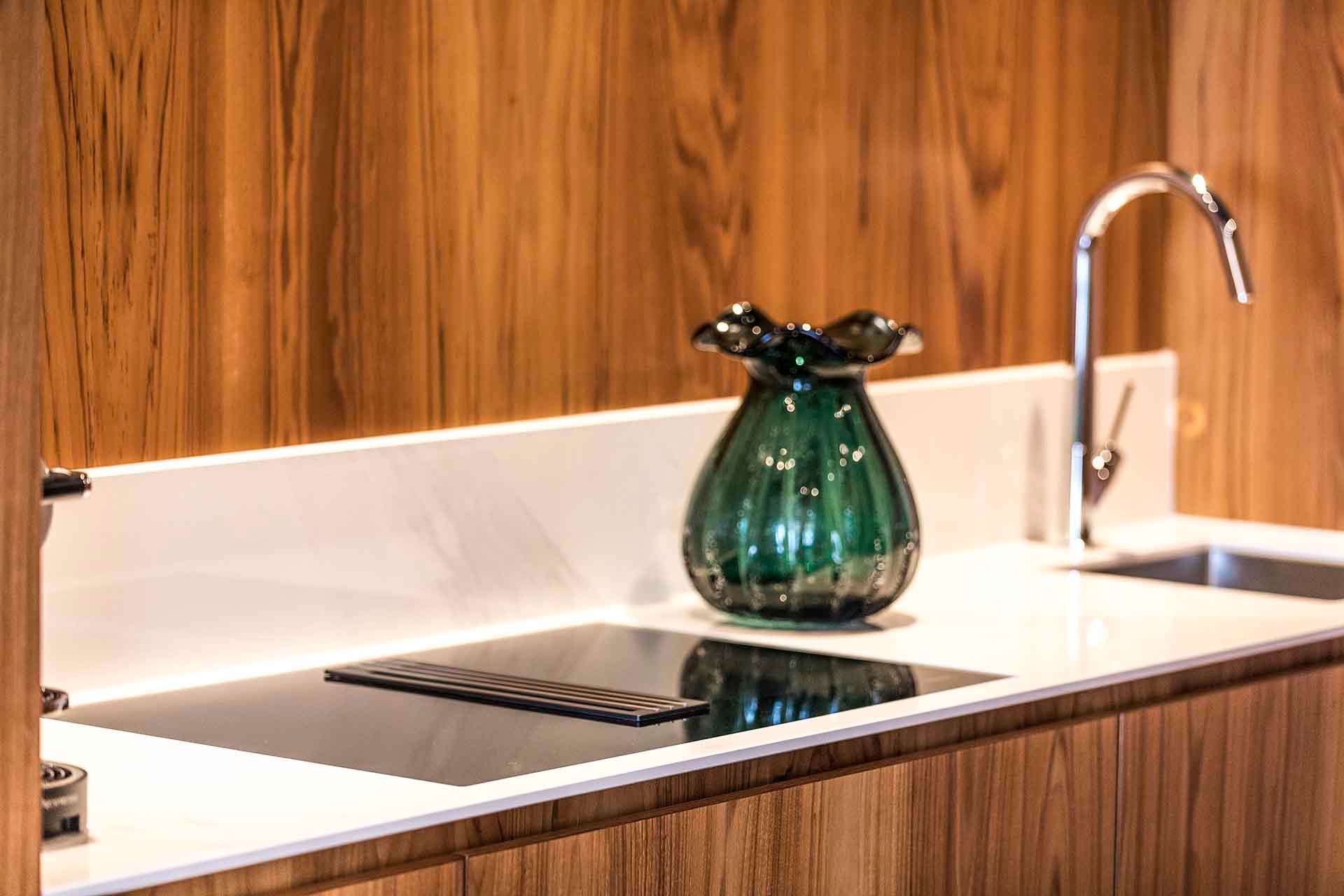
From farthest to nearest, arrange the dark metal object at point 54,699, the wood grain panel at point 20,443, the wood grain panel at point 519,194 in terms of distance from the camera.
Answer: the wood grain panel at point 519,194 → the dark metal object at point 54,699 → the wood grain panel at point 20,443

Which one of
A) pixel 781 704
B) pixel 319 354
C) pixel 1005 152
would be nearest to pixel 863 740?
pixel 781 704

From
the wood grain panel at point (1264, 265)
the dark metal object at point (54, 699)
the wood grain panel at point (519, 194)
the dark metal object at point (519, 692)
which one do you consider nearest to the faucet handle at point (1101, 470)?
the wood grain panel at point (519, 194)

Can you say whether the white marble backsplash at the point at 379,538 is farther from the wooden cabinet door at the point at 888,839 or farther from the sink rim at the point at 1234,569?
the wooden cabinet door at the point at 888,839

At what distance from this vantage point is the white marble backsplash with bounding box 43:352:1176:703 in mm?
1483

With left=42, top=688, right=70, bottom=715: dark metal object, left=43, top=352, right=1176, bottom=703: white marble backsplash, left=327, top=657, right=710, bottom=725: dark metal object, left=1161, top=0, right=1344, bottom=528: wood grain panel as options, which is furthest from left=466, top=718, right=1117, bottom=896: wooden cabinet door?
left=1161, top=0, right=1344, bottom=528: wood grain panel

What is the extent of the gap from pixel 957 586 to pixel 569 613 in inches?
15.5

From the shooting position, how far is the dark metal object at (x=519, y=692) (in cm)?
140

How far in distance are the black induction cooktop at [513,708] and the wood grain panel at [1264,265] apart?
3.12 ft

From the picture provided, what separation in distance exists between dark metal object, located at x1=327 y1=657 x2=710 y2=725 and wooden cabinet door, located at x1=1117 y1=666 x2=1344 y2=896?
1.25ft

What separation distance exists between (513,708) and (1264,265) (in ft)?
4.22

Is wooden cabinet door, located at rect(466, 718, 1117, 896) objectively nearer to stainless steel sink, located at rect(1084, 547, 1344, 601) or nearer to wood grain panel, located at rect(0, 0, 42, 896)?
wood grain panel, located at rect(0, 0, 42, 896)

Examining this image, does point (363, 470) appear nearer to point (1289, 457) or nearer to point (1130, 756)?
point (1130, 756)

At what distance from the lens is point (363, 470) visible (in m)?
1.64

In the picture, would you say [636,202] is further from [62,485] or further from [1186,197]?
[62,485]
